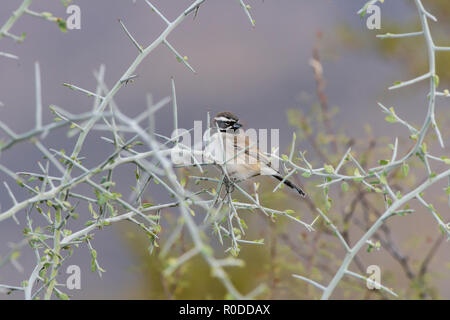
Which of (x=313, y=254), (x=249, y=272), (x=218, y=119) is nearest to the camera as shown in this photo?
(x=218, y=119)

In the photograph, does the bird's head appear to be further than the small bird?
Yes

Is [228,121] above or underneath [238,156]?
above

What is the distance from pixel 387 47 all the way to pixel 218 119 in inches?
147

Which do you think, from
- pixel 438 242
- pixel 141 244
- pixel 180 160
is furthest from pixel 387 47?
pixel 180 160

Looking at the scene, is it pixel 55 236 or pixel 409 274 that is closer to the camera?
pixel 55 236

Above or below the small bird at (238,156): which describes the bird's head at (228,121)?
above

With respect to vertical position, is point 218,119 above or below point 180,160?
above

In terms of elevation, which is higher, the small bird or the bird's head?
the bird's head

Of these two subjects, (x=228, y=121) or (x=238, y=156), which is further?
(x=228, y=121)

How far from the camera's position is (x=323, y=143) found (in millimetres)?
5016

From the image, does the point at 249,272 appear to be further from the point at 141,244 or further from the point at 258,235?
the point at 141,244

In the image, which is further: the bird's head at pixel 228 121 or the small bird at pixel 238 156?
the bird's head at pixel 228 121

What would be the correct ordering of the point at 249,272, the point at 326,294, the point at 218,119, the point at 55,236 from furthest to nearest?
the point at 249,272
the point at 218,119
the point at 55,236
the point at 326,294

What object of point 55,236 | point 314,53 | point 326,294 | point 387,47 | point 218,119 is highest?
point 387,47
